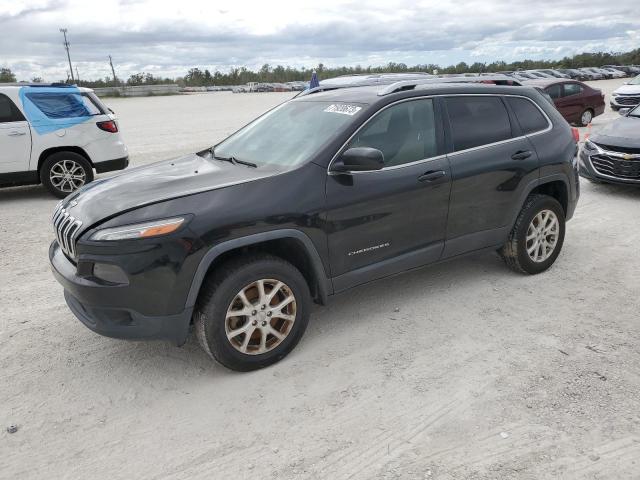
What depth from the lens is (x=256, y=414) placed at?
3.05 metres

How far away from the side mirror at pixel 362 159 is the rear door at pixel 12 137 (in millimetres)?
6549

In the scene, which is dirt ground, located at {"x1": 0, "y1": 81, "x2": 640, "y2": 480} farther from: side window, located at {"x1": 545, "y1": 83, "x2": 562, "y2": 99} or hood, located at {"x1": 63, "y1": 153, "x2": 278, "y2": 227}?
side window, located at {"x1": 545, "y1": 83, "x2": 562, "y2": 99}

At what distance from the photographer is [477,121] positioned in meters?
4.37

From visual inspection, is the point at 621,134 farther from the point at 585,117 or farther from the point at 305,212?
the point at 585,117

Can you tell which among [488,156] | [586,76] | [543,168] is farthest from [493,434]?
[586,76]

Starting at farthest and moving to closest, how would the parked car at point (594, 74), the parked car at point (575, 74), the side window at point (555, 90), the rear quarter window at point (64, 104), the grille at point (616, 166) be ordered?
the parked car at point (594, 74)
the parked car at point (575, 74)
the side window at point (555, 90)
the rear quarter window at point (64, 104)
the grille at point (616, 166)

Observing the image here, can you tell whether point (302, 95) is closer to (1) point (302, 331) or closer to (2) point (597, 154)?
(1) point (302, 331)

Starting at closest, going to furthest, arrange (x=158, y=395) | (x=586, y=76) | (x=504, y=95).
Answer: (x=158, y=395)
(x=504, y=95)
(x=586, y=76)

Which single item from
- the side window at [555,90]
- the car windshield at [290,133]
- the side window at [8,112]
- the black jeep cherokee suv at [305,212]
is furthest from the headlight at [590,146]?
the side window at [555,90]

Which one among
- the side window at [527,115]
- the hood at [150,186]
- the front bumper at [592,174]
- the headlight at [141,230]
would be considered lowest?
the front bumper at [592,174]

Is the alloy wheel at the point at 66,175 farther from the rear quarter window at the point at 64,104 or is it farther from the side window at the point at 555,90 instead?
the side window at the point at 555,90

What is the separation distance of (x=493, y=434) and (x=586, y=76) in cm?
5729

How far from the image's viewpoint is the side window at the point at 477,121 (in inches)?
A: 166

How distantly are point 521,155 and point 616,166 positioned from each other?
4.09 meters
